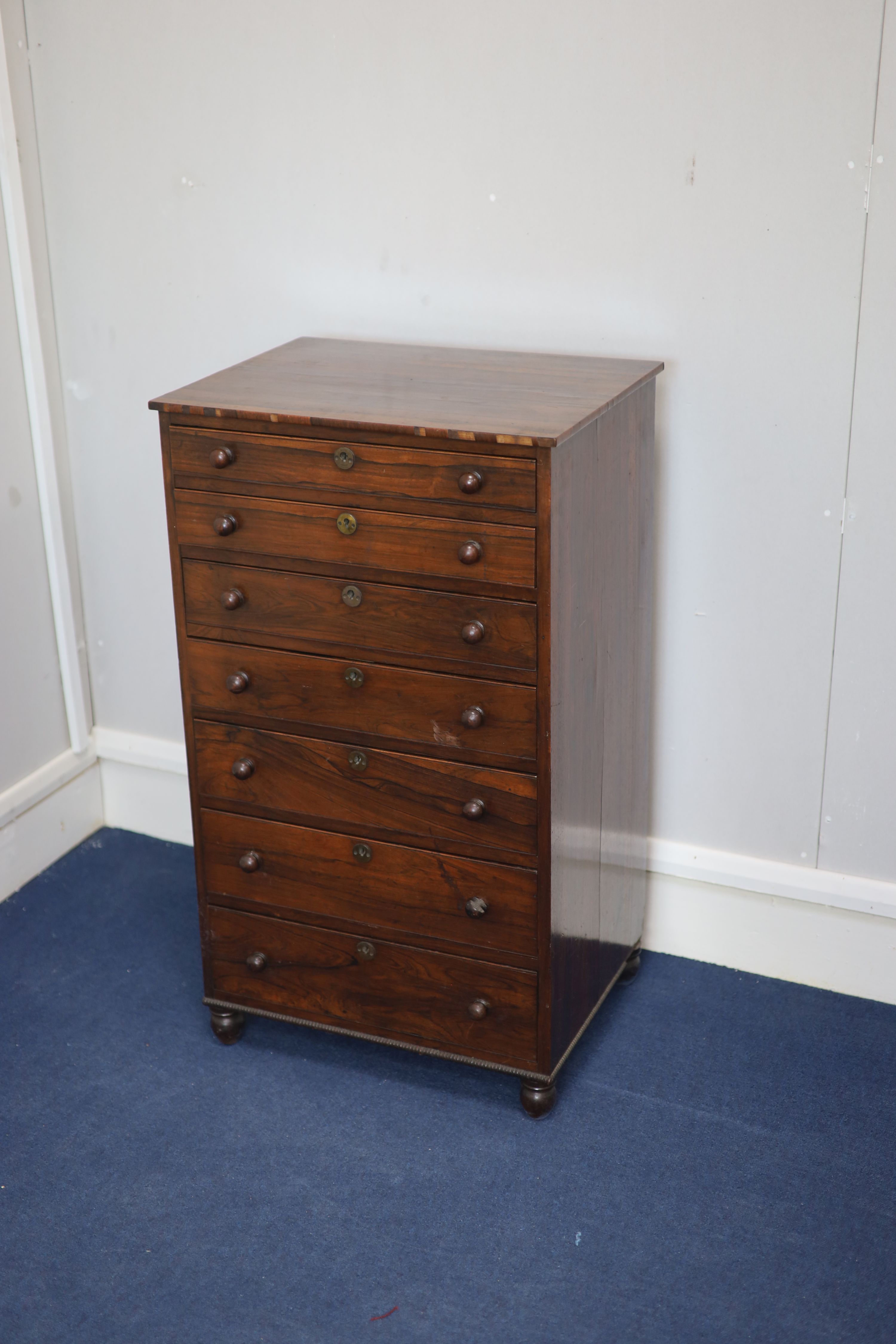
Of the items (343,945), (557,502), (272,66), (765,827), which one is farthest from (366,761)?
(272,66)

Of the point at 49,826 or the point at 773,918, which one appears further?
the point at 49,826

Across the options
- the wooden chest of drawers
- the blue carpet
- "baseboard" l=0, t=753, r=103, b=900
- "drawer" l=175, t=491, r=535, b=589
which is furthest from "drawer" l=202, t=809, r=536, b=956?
"baseboard" l=0, t=753, r=103, b=900

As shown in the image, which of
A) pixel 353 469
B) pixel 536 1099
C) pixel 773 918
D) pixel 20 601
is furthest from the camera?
pixel 20 601

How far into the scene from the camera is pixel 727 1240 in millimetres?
1873

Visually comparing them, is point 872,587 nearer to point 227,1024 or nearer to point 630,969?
point 630,969

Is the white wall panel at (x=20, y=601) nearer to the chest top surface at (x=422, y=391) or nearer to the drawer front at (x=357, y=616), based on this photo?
the chest top surface at (x=422, y=391)

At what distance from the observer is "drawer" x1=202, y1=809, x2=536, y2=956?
2000 mm

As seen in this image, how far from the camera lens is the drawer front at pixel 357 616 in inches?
72.6

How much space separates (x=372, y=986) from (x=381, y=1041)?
0.09 meters

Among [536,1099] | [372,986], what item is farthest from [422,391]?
[536,1099]

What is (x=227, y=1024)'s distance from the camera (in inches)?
89.4

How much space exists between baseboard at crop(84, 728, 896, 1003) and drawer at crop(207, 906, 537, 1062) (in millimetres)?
362

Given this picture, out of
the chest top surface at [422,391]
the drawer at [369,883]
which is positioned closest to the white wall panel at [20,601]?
the chest top surface at [422,391]

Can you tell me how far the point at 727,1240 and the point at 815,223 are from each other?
1.46 m
